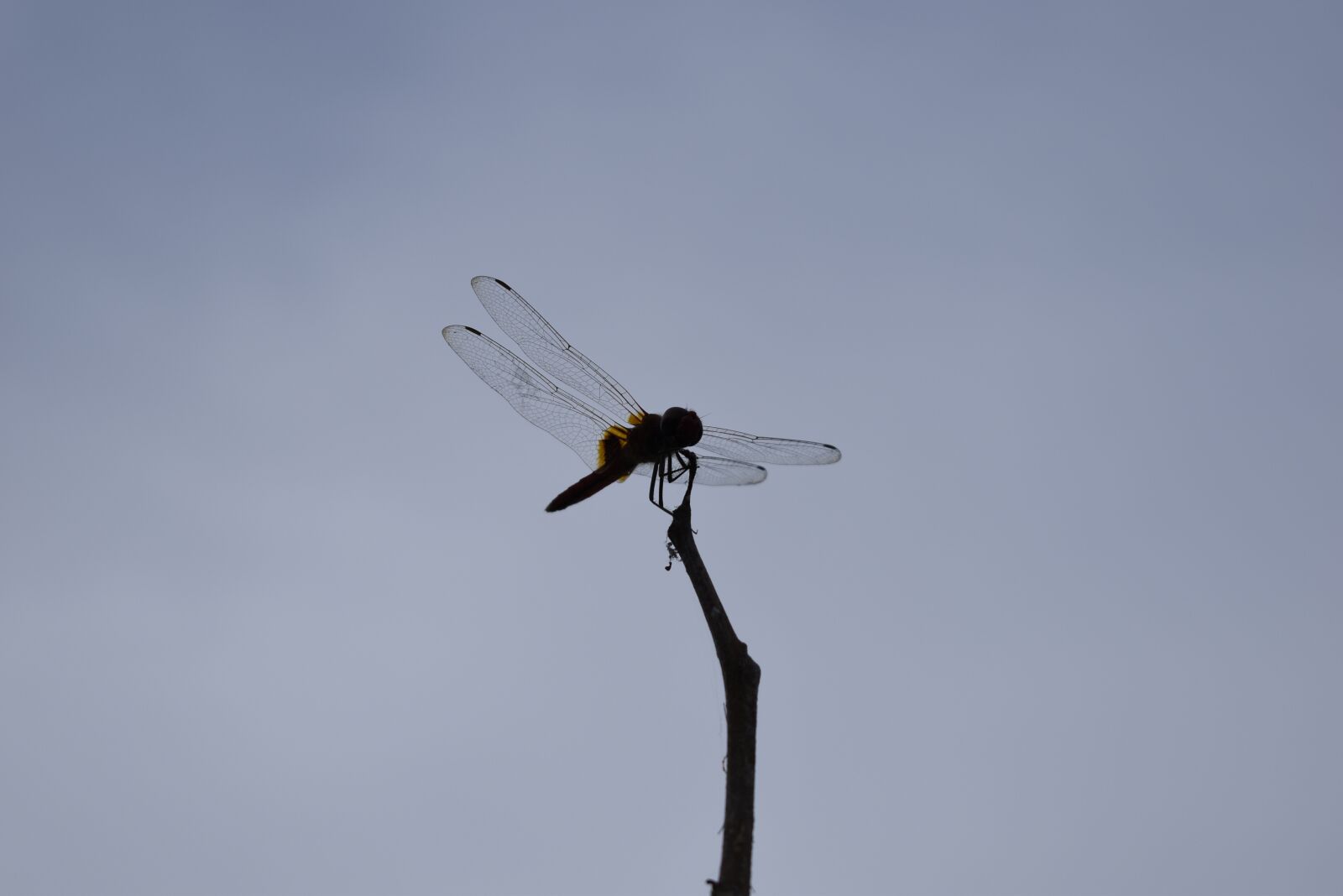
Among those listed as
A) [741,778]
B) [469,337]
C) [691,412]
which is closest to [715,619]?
[741,778]

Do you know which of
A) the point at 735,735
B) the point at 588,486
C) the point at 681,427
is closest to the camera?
the point at 735,735

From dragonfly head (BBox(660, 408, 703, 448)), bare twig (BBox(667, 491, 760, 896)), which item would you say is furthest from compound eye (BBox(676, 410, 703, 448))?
bare twig (BBox(667, 491, 760, 896))

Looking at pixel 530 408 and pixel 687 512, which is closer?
pixel 687 512

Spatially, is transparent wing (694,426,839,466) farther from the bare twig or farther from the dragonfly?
the bare twig

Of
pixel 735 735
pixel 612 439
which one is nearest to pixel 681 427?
pixel 612 439

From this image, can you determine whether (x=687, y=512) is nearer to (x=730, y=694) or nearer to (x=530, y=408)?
(x=730, y=694)

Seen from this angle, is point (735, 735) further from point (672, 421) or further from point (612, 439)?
point (612, 439)
